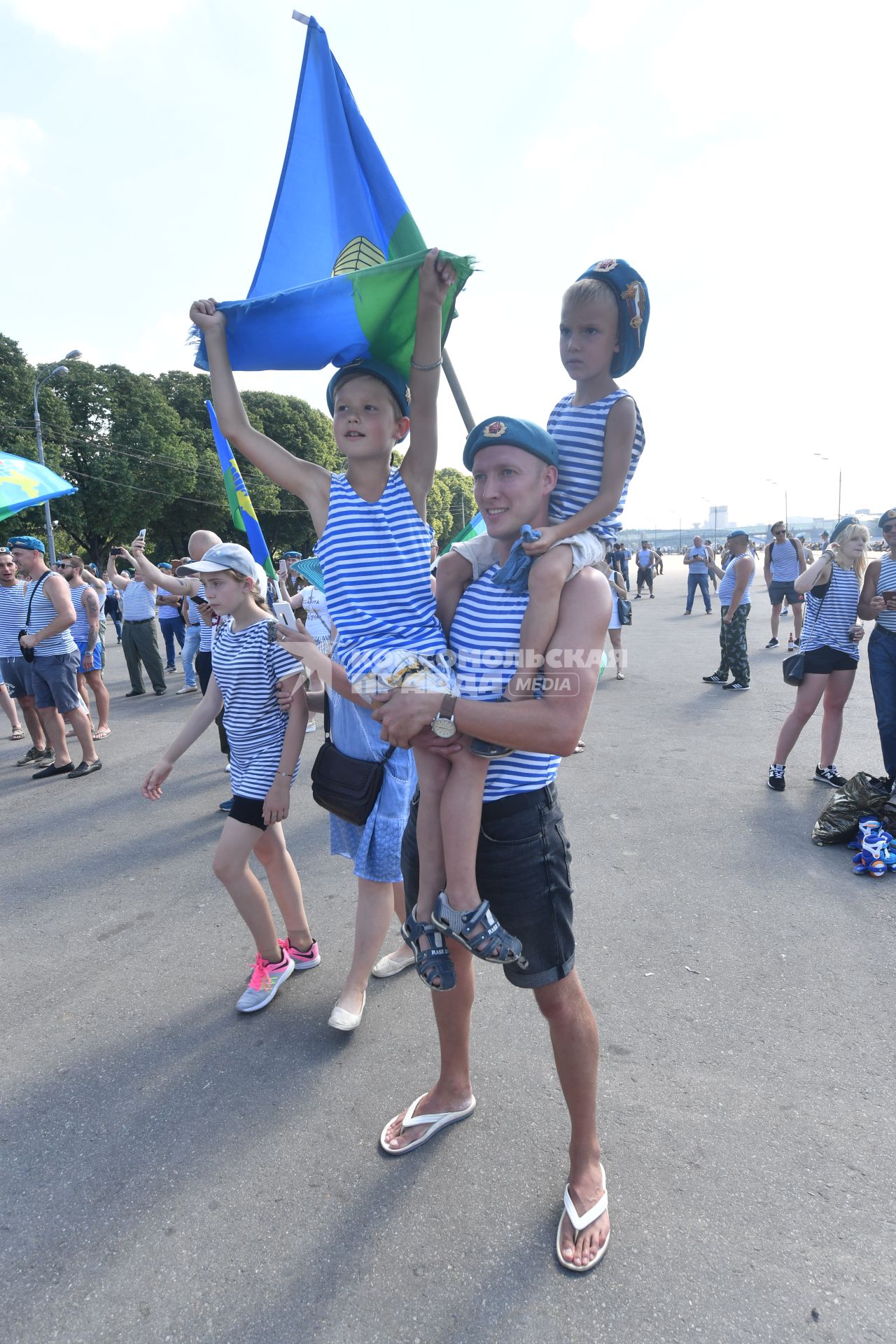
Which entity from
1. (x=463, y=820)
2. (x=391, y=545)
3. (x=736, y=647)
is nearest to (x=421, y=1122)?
(x=463, y=820)

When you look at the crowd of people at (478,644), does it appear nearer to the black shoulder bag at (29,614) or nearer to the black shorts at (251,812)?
the black shorts at (251,812)

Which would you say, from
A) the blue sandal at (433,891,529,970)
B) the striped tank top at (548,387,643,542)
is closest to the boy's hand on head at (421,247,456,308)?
the striped tank top at (548,387,643,542)

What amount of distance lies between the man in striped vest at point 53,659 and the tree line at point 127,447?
75.9 feet

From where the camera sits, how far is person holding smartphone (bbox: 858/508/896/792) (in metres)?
4.66

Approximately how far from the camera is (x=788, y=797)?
536 centimetres

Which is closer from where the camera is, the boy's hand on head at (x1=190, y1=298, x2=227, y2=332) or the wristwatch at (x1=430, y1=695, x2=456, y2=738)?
the wristwatch at (x1=430, y1=695, x2=456, y2=738)

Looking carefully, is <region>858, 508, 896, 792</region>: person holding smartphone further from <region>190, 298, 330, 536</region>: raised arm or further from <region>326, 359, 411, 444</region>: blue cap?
<region>190, 298, 330, 536</region>: raised arm

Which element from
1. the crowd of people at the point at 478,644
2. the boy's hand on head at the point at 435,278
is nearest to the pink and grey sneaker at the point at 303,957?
the crowd of people at the point at 478,644

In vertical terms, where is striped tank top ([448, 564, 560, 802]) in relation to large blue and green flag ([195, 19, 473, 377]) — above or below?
below

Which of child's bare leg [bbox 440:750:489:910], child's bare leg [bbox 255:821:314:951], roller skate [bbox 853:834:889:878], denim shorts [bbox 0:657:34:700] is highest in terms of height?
child's bare leg [bbox 440:750:489:910]

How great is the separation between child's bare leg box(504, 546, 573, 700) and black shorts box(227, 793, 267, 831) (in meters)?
1.64

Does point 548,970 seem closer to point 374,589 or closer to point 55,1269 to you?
point 374,589

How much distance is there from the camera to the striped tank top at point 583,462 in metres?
1.96

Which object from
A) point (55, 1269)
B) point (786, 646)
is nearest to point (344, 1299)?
point (55, 1269)
